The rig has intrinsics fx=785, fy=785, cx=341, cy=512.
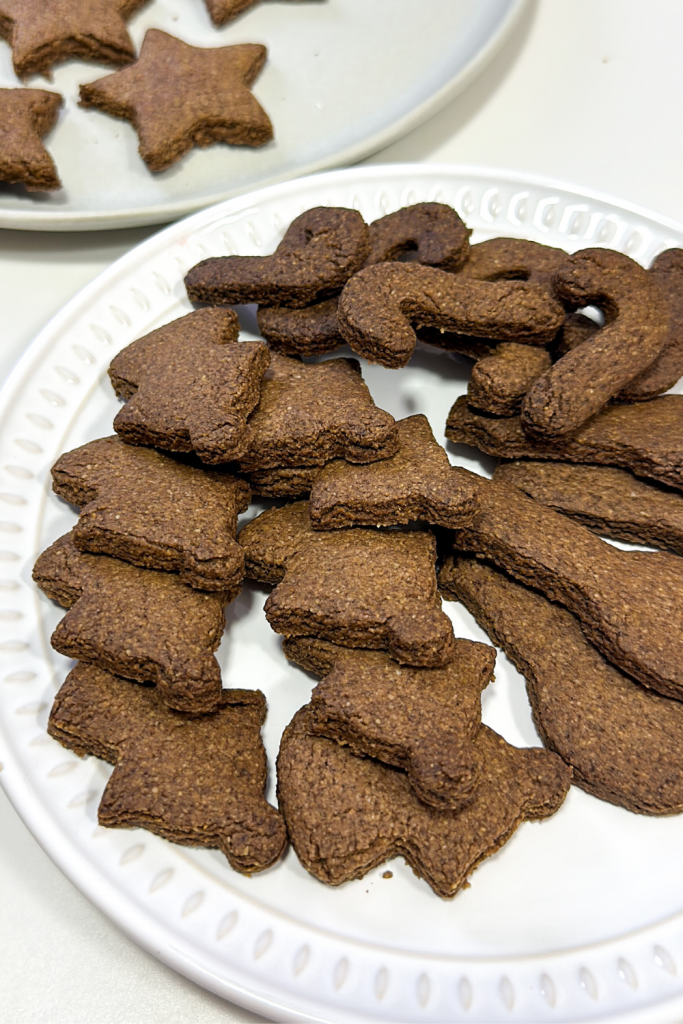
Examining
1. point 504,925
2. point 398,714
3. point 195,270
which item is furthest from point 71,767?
point 195,270

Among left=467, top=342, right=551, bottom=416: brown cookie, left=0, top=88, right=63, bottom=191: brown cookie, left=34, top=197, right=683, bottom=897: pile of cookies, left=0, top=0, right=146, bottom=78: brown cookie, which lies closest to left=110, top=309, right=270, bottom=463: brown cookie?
left=34, top=197, right=683, bottom=897: pile of cookies

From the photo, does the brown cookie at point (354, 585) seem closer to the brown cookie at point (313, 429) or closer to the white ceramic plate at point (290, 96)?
the brown cookie at point (313, 429)

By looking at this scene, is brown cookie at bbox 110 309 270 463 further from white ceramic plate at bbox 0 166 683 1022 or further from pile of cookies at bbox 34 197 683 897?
white ceramic plate at bbox 0 166 683 1022

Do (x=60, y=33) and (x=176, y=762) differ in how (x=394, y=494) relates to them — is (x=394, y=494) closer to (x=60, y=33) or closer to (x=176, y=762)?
(x=176, y=762)

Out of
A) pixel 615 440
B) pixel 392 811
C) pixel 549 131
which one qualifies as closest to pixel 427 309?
pixel 615 440

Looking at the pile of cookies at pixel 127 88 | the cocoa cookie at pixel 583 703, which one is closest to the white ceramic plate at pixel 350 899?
the cocoa cookie at pixel 583 703

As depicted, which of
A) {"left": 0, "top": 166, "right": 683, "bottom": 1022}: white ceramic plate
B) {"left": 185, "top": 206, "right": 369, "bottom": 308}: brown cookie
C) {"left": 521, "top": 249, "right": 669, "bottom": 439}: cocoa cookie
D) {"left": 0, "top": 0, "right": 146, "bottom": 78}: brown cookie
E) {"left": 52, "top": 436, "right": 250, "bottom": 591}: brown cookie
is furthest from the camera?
{"left": 0, "top": 0, "right": 146, "bottom": 78}: brown cookie

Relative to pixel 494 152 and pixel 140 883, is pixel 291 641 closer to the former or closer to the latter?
pixel 140 883
